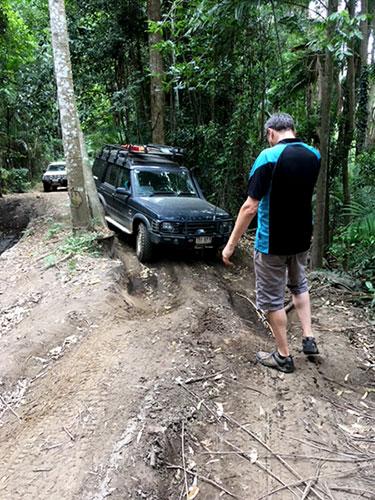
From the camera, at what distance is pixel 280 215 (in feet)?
11.0

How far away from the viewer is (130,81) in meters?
13.0

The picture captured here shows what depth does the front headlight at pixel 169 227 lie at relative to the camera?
22.4 ft

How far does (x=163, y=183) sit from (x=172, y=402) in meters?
5.62

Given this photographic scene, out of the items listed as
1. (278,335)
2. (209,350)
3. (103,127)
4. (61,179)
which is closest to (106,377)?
(209,350)

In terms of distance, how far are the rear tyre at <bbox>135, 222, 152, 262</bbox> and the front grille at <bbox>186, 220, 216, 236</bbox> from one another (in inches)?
29.8

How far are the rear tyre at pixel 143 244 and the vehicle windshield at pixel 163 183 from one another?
2.94 ft

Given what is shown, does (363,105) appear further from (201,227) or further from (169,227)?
(169,227)

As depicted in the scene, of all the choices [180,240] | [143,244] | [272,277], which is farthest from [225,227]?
[272,277]

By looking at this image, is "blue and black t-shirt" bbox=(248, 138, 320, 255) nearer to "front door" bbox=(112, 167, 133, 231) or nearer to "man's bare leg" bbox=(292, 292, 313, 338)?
"man's bare leg" bbox=(292, 292, 313, 338)

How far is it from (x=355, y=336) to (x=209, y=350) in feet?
5.43

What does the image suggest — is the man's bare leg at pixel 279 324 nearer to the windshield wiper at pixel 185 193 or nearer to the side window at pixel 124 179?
the windshield wiper at pixel 185 193

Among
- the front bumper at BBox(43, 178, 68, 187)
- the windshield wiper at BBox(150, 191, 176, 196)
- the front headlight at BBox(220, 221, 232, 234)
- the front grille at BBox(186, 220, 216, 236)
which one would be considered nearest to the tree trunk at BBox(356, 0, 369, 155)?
the front headlight at BBox(220, 221, 232, 234)

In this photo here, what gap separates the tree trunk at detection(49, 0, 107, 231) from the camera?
7.12m

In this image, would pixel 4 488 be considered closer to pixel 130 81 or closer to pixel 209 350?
pixel 209 350
